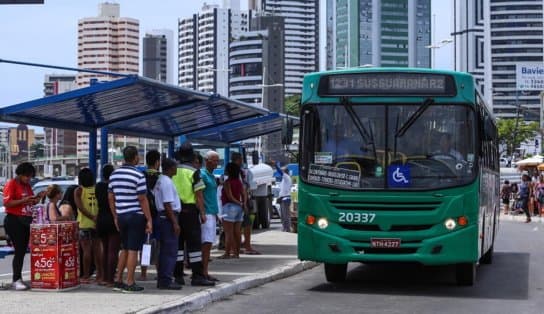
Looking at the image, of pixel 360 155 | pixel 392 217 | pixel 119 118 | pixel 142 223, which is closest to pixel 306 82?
pixel 360 155

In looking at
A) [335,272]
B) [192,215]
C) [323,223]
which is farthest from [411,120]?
[192,215]

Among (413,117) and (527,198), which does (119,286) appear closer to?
(413,117)

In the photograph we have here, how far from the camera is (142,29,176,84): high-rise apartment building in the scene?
155250mm

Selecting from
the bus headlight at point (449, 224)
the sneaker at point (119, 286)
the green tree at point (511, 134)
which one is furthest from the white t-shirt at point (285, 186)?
the green tree at point (511, 134)

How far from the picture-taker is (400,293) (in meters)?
13.8

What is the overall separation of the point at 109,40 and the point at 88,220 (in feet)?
523

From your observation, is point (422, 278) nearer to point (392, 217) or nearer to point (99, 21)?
point (392, 217)

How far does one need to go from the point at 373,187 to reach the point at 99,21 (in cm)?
16163

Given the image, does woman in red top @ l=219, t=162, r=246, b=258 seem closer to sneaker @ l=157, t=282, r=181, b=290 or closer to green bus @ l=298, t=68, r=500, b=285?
green bus @ l=298, t=68, r=500, b=285

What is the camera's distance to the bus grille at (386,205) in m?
13.3

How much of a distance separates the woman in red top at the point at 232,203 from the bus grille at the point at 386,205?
4.01 meters

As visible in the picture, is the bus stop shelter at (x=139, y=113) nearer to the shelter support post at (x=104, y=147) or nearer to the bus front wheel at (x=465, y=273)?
the shelter support post at (x=104, y=147)

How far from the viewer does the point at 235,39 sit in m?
192

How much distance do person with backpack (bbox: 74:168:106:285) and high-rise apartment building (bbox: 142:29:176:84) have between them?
426 feet
